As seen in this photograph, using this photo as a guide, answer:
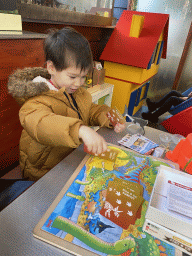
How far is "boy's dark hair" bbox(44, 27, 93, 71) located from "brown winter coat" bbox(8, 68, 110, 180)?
0.42 feet

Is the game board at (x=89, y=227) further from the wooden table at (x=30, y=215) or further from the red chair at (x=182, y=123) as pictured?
the red chair at (x=182, y=123)

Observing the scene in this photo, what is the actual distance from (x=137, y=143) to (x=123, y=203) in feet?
1.36

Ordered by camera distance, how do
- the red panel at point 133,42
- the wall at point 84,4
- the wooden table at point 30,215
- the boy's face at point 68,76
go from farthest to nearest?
the red panel at point 133,42 < the wall at point 84,4 < the boy's face at point 68,76 < the wooden table at point 30,215

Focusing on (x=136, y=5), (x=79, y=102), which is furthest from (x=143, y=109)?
(x=79, y=102)

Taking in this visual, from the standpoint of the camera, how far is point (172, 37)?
3377 mm

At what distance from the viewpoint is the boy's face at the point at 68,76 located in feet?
2.76

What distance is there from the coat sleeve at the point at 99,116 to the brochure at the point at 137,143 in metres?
0.13

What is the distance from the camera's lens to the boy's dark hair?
823mm

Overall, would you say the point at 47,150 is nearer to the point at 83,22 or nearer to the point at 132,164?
the point at 132,164

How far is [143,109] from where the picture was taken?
127 inches

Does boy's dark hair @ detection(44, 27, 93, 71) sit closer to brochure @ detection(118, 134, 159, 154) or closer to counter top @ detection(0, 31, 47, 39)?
counter top @ detection(0, 31, 47, 39)

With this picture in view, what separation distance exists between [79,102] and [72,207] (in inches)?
23.3

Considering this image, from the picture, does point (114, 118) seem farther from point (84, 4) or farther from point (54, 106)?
point (84, 4)

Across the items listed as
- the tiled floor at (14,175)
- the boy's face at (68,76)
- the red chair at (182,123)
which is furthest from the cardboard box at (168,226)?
the red chair at (182,123)
